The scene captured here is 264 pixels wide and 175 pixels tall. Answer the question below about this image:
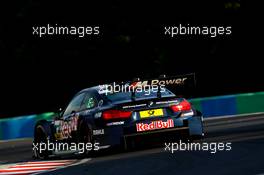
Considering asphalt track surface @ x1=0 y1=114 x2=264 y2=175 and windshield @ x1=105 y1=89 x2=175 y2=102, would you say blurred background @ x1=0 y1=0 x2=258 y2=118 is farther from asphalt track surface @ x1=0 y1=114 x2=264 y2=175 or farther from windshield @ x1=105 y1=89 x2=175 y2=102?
asphalt track surface @ x1=0 y1=114 x2=264 y2=175

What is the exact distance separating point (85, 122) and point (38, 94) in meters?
28.1

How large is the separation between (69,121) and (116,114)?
4.67 ft

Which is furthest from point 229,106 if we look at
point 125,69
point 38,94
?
point 38,94

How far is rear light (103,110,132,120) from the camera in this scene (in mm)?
12008

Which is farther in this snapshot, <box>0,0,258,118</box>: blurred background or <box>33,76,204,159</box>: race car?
<box>0,0,258,118</box>: blurred background

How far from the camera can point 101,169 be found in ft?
32.8

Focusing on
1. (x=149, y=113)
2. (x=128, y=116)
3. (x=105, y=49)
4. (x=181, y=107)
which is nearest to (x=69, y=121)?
(x=128, y=116)

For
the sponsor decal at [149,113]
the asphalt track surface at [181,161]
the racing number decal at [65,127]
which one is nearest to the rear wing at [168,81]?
the sponsor decal at [149,113]

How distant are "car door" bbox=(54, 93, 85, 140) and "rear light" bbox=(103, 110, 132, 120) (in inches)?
34.0

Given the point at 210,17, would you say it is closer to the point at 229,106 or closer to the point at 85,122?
the point at 229,106

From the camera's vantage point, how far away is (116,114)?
12047mm

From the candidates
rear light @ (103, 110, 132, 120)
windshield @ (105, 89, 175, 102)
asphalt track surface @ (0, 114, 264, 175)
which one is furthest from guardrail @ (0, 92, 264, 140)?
rear light @ (103, 110, 132, 120)

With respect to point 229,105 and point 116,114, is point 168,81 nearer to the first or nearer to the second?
point 116,114

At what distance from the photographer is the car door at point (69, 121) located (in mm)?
12984
